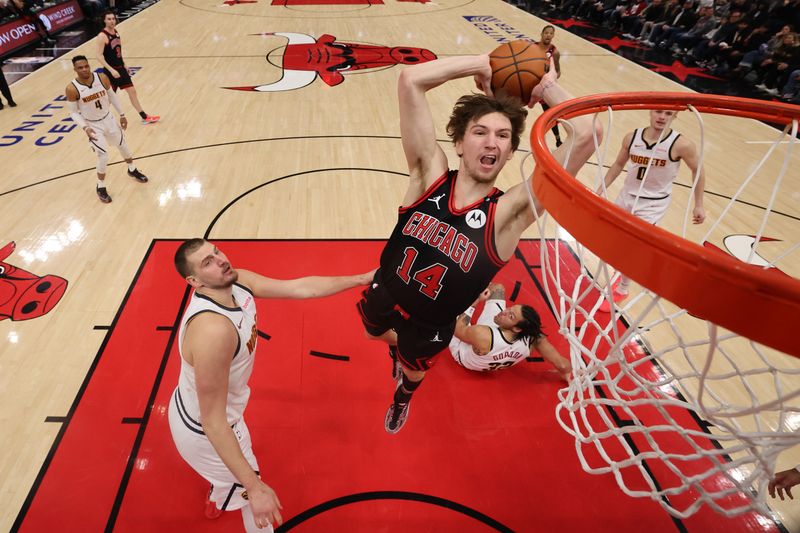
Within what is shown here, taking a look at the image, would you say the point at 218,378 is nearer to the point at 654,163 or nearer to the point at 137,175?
the point at 654,163

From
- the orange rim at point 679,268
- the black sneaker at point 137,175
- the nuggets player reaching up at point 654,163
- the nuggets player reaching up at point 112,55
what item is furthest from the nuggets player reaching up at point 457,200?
the nuggets player reaching up at point 112,55

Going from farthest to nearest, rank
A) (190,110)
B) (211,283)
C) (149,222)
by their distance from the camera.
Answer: (190,110), (149,222), (211,283)

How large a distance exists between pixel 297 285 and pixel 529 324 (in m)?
1.71

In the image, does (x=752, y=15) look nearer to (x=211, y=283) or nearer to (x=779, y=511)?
(x=779, y=511)

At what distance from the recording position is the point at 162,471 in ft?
9.31

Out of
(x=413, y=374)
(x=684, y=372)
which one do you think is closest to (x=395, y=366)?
(x=413, y=374)

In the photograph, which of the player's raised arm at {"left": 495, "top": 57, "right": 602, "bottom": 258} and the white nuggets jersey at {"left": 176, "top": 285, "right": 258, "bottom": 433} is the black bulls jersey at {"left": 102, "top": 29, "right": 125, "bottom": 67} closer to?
the white nuggets jersey at {"left": 176, "top": 285, "right": 258, "bottom": 433}

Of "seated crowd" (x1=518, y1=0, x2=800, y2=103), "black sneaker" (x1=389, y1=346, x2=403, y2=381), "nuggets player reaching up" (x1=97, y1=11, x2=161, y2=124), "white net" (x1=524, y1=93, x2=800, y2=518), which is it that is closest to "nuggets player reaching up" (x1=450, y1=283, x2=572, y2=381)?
"white net" (x1=524, y1=93, x2=800, y2=518)

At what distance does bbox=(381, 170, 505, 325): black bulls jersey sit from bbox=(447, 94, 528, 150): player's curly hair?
0.85ft

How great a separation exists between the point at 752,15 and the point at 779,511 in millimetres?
12989

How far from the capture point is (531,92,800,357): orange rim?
3.41 ft

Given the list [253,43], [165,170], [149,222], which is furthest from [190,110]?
[253,43]

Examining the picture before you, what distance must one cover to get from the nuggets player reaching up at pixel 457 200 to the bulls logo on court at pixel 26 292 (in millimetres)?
3532

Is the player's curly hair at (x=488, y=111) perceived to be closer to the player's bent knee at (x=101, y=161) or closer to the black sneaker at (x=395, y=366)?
the black sneaker at (x=395, y=366)
